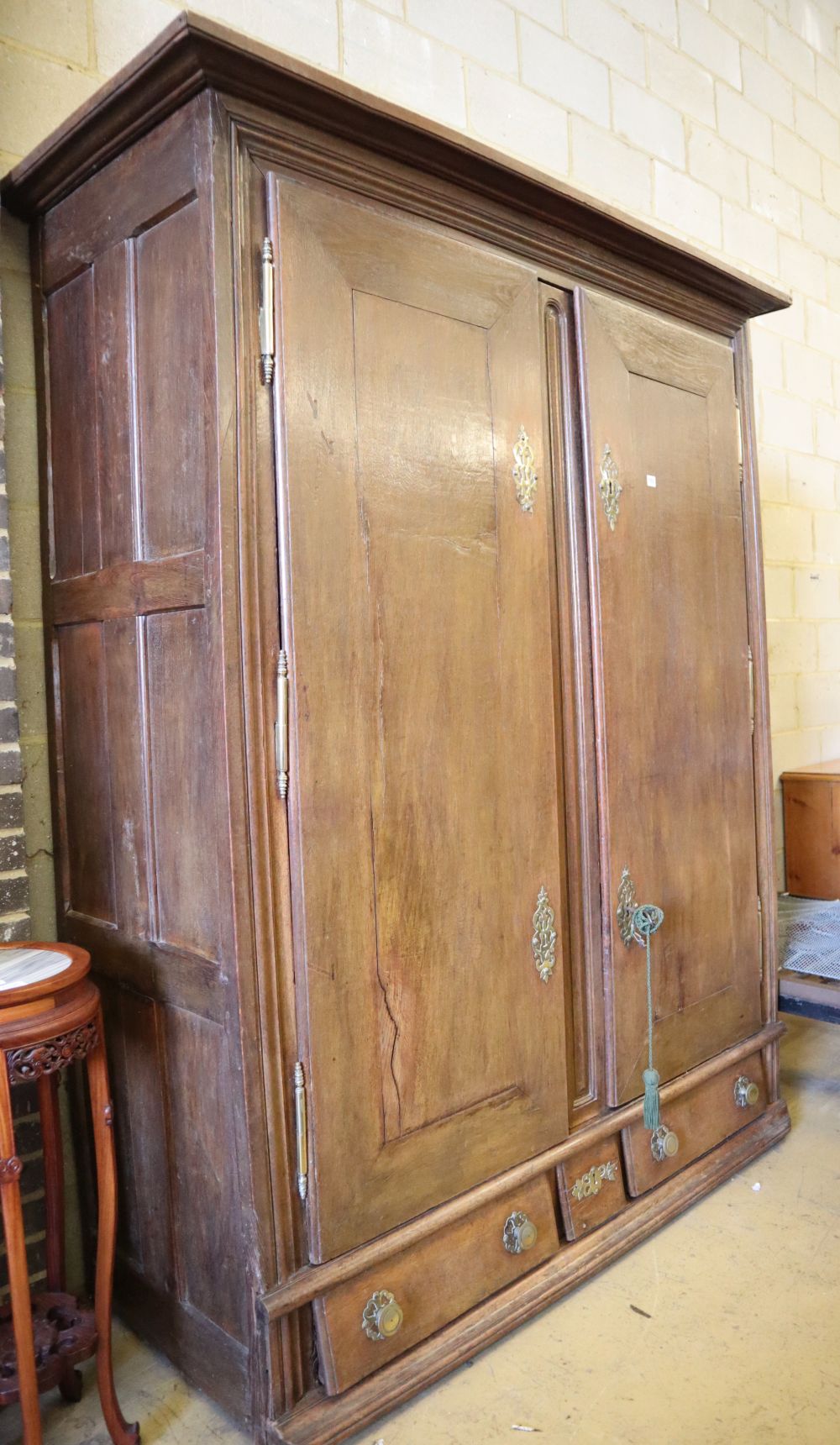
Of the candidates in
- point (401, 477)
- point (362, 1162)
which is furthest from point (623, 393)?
point (362, 1162)

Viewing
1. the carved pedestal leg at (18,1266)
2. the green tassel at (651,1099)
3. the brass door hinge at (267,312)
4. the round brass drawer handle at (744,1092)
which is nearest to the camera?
the carved pedestal leg at (18,1266)

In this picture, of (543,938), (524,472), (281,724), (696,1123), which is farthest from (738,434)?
(696,1123)

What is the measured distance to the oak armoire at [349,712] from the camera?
4.72 feet

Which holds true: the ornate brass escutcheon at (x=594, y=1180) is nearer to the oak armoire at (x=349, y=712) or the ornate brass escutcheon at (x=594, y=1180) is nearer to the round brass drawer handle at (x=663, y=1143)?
the oak armoire at (x=349, y=712)

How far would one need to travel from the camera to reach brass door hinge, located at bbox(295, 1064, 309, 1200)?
147cm

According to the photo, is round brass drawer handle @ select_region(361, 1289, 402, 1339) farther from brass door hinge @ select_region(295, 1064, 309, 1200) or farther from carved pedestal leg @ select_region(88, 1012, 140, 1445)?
carved pedestal leg @ select_region(88, 1012, 140, 1445)

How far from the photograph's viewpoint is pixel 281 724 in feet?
4.77

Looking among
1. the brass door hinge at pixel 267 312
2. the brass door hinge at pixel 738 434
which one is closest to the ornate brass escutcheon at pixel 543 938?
the brass door hinge at pixel 267 312

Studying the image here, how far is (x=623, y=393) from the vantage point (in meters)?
2.03

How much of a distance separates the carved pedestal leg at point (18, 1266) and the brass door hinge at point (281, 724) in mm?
533

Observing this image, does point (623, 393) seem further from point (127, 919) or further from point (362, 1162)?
point (362, 1162)

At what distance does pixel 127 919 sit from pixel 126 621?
51 centimetres

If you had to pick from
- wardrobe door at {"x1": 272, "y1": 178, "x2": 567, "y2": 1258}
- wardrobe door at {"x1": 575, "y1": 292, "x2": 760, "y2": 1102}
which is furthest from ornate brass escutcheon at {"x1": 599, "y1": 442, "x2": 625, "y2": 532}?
wardrobe door at {"x1": 272, "y1": 178, "x2": 567, "y2": 1258}

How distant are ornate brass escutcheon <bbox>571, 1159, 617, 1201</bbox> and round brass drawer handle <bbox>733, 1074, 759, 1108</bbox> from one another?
1.52ft
